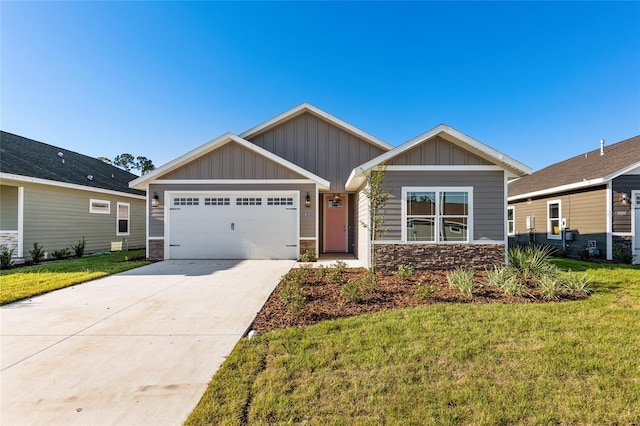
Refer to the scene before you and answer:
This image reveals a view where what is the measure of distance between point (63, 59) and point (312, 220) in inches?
377

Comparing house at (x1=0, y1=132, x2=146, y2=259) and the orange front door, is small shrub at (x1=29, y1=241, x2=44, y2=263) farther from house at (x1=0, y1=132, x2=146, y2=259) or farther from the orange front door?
the orange front door

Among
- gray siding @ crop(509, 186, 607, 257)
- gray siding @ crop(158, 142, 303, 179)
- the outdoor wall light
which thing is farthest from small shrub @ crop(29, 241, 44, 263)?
the outdoor wall light

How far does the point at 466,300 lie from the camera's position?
538 centimetres

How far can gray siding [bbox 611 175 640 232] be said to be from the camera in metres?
9.97

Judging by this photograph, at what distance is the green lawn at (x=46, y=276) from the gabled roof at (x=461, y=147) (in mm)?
7452

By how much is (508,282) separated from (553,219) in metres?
9.64

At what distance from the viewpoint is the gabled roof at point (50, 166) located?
1028 centimetres

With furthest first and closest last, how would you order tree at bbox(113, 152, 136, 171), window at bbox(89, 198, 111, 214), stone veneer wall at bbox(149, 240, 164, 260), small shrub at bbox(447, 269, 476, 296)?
tree at bbox(113, 152, 136, 171) → window at bbox(89, 198, 111, 214) → stone veneer wall at bbox(149, 240, 164, 260) → small shrub at bbox(447, 269, 476, 296)

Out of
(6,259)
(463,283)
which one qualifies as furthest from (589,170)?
(6,259)

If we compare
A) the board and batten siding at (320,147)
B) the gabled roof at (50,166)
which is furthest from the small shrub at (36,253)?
the board and batten siding at (320,147)

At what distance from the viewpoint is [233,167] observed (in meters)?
10.8

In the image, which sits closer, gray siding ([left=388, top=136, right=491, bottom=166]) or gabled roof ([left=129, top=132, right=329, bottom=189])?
gray siding ([left=388, top=136, right=491, bottom=166])

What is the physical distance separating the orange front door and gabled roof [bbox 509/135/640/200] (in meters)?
8.72

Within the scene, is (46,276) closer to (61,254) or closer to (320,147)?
(61,254)
